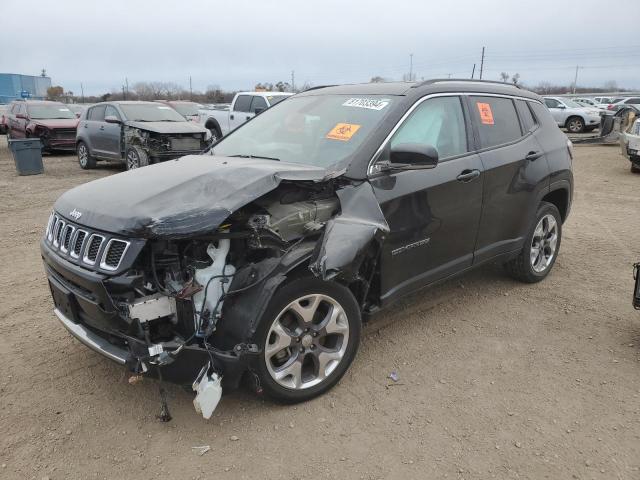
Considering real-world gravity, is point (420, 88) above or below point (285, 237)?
above

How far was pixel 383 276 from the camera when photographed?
134 inches

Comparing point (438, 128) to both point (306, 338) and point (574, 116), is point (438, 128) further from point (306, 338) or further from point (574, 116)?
point (574, 116)

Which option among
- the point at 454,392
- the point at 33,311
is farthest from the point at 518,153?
the point at 33,311

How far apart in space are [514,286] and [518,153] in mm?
1340

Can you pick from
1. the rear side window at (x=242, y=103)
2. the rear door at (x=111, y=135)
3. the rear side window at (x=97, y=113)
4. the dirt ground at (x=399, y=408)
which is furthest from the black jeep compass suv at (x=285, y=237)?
the rear side window at (x=242, y=103)

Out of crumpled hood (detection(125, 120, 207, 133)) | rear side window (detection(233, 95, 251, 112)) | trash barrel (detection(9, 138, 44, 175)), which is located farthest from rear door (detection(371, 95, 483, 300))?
trash barrel (detection(9, 138, 44, 175))

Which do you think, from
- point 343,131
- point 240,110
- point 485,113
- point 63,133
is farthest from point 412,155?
point 63,133

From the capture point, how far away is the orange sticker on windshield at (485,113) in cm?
420

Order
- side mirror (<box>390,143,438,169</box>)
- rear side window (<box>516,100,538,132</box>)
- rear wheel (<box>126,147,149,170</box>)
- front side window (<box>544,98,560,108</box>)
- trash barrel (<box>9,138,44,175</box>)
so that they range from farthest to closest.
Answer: front side window (<box>544,98,560,108</box>)
trash barrel (<box>9,138,44,175</box>)
rear wheel (<box>126,147,149,170</box>)
rear side window (<box>516,100,538,132</box>)
side mirror (<box>390,143,438,169</box>)

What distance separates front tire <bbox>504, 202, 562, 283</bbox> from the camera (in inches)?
188

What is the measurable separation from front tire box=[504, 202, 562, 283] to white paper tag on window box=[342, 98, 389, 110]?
200 centimetres

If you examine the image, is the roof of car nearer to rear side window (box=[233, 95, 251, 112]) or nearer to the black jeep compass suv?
the black jeep compass suv

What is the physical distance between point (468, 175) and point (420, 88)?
29.2 inches

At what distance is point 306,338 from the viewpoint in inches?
120
